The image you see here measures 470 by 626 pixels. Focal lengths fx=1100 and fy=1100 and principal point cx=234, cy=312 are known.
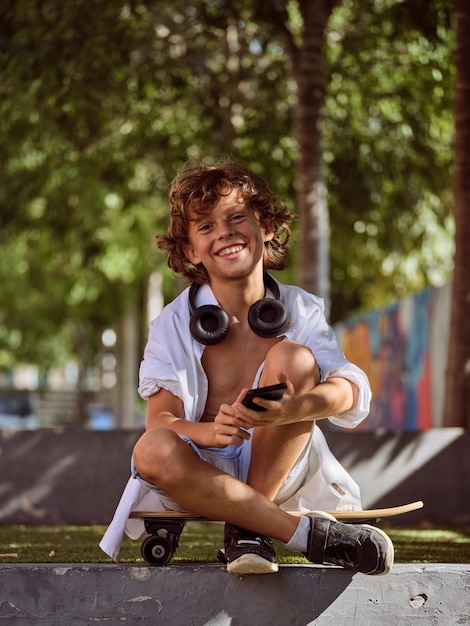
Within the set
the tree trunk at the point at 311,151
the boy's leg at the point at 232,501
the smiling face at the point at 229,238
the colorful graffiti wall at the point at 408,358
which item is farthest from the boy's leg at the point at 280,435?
the colorful graffiti wall at the point at 408,358

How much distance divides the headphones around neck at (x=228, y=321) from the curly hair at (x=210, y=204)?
291mm

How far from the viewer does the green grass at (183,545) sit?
5052 mm

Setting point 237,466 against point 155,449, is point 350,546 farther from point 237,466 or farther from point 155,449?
point 155,449

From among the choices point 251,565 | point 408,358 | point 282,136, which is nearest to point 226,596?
point 251,565

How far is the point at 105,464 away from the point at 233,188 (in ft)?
14.4

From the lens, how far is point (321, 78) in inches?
430

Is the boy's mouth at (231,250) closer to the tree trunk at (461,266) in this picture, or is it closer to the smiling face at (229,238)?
the smiling face at (229,238)

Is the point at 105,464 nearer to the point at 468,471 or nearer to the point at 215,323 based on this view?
the point at 468,471

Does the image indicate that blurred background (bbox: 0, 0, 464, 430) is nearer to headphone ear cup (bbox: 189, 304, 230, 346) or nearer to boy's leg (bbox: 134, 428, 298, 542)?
headphone ear cup (bbox: 189, 304, 230, 346)

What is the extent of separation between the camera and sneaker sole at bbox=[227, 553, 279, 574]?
→ 3.67 m

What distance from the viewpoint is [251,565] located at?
12.1 feet

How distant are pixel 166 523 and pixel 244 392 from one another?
A: 685 mm

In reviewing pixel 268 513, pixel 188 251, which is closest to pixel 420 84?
pixel 188 251

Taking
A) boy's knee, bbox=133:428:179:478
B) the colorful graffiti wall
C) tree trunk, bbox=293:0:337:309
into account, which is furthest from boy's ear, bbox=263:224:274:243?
the colorful graffiti wall
